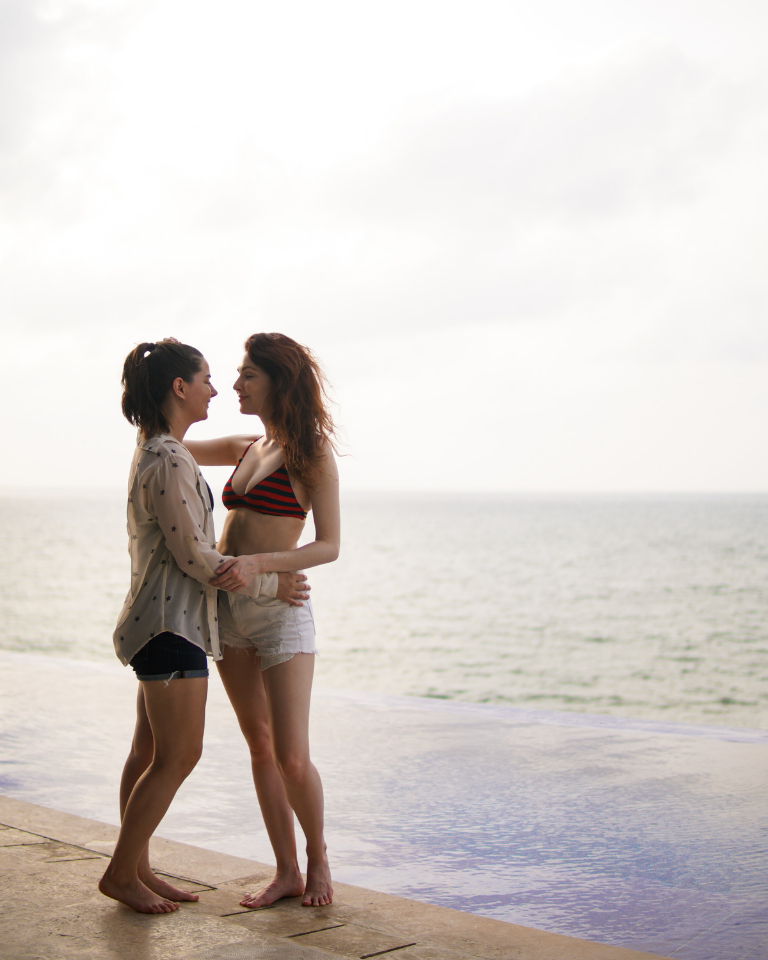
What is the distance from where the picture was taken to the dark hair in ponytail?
2.77 m

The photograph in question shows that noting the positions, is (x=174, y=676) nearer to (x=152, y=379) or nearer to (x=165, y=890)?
(x=165, y=890)

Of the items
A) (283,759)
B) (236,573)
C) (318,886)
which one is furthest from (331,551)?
(318,886)

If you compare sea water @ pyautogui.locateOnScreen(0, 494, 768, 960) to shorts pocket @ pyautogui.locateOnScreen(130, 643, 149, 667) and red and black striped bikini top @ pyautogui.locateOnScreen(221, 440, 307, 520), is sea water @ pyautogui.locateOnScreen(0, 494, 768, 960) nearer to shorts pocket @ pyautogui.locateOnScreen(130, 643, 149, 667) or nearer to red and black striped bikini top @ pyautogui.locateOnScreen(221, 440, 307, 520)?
shorts pocket @ pyautogui.locateOnScreen(130, 643, 149, 667)

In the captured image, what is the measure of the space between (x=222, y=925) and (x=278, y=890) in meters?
0.36

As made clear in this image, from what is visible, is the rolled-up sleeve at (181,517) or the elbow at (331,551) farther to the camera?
the elbow at (331,551)

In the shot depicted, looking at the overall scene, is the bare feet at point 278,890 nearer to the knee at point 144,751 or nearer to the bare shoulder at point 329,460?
the knee at point 144,751

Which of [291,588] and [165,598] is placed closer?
[165,598]

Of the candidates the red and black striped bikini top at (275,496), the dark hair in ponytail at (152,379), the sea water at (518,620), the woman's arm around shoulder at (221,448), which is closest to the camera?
the dark hair in ponytail at (152,379)

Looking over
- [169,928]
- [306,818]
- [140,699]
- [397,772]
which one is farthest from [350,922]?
[397,772]

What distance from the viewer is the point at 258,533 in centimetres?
289

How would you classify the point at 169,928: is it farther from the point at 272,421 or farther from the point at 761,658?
the point at 761,658

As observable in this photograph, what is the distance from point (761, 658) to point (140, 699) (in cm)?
2608

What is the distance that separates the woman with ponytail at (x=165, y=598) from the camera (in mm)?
2627

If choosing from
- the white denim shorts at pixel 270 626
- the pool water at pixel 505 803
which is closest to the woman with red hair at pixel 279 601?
the white denim shorts at pixel 270 626
